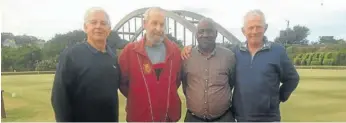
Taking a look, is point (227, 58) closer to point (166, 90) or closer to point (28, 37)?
point (166, 90)

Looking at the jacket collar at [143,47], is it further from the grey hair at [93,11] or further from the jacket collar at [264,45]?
the jacket collar at [264,45]

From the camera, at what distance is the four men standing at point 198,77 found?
2168 mm

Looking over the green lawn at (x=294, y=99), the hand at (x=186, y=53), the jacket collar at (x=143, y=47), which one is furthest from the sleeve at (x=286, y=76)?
the green lawn at (x=294, y=99)

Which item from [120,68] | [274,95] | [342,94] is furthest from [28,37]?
[342,94]

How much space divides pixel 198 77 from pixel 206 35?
0.23 metres

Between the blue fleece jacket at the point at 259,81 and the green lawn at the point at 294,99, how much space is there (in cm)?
189

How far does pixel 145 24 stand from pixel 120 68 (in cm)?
27

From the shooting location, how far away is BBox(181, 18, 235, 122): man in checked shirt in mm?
2213

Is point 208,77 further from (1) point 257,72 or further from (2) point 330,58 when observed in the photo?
(2) point 330,58

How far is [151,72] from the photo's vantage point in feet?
7.17

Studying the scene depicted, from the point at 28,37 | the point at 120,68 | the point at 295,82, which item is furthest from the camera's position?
the point at 28,37

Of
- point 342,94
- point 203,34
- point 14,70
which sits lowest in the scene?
point 342,94

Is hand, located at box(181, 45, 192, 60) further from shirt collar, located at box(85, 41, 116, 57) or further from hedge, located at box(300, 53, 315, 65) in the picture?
hedge, located at box(300, 53, 315, 65)

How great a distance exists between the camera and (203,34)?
220 centimetres
